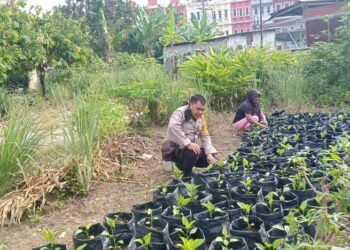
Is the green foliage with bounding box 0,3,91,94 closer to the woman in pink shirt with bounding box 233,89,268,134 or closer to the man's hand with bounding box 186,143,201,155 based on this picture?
the woman in pink shirt with bounding box 233,89,268,134

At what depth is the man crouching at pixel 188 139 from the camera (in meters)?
4.32

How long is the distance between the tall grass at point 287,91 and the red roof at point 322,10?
1114 centimetres

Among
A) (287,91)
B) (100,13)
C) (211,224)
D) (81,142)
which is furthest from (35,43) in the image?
(100,13)

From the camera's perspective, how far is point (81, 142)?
4.18 metres

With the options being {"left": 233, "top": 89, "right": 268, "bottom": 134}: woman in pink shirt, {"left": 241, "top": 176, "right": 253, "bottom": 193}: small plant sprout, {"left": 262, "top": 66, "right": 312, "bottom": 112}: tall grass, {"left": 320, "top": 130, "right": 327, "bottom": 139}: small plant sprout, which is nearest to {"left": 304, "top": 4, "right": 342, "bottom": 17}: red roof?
{"left": 262, "top": 66, "right": 312, "bottom": 112}: tall grass

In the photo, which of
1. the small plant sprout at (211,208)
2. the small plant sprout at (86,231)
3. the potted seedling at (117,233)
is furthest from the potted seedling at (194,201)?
the small plant sprout at (86,231)

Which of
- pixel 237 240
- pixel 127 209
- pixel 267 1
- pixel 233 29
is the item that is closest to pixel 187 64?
pixel 127 209

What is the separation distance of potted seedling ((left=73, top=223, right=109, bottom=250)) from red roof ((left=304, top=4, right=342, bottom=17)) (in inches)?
695

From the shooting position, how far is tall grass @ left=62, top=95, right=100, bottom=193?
4.16m

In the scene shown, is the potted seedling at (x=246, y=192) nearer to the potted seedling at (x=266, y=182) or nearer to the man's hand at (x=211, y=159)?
the potted seedling at (x=266, y=182)

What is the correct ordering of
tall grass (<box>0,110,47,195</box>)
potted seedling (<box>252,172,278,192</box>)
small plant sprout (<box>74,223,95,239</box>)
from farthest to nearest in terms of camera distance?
tall grass (<box>0,110,47,195</box>) < potted seedling (<box>252,172,278,192</box>) < small plant sprout (<box>74,223,95,239</box>)

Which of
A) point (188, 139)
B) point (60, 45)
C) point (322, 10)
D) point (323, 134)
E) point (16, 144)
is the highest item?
point (322, 10)

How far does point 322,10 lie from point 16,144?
18.0m

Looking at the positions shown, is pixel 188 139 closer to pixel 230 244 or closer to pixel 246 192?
pixel 246 192
